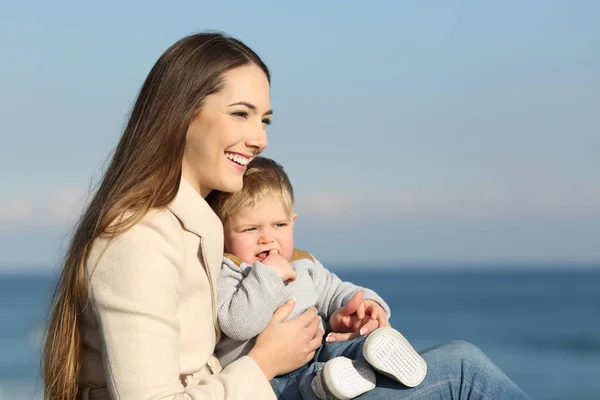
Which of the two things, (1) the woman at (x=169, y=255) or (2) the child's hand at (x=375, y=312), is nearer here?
(1) the woman at (x=169, y=255)

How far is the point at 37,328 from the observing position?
12.5 feet

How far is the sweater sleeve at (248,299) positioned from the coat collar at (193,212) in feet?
0.91

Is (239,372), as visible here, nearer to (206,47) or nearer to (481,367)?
(481,367)

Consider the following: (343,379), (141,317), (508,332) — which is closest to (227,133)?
(141,317)

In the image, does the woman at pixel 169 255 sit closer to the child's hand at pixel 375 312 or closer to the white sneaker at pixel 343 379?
the white sneaker at pixel 343 379

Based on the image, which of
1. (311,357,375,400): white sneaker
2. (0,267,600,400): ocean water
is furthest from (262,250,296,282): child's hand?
(0,267,600,400): ocean water

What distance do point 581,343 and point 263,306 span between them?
2580 centimetres

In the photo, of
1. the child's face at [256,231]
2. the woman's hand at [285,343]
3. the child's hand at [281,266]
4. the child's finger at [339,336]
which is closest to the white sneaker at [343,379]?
the woman's hand at [285,343]

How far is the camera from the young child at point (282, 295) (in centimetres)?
343

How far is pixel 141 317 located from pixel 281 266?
99cm

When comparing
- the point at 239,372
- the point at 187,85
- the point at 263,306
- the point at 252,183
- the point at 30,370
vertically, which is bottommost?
the point at 30,370

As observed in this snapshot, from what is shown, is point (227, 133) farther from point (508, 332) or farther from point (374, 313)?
point (508, 332)

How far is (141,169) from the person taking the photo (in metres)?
3.49

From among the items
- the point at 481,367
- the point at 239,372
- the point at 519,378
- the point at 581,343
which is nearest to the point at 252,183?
the point at 239,372
